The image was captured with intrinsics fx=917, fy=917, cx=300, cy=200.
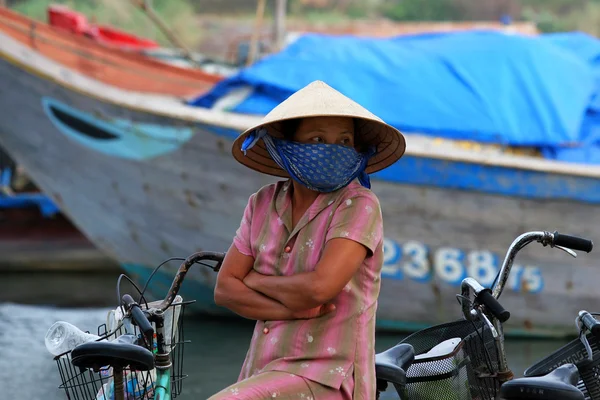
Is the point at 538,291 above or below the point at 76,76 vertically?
below

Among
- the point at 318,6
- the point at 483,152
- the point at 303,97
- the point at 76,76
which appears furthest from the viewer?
the point at 318,6

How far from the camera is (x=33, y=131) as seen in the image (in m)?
7.48

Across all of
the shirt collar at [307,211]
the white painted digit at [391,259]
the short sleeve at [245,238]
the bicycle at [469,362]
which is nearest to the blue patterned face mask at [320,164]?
the shirt collar at [307,211]

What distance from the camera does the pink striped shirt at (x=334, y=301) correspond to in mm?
2203

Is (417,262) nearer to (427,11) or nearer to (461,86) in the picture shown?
(461,86)

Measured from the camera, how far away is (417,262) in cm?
680

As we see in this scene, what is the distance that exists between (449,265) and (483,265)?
0.25m

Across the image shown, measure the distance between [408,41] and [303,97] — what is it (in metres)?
5.35

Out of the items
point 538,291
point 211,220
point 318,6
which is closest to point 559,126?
point 538,291

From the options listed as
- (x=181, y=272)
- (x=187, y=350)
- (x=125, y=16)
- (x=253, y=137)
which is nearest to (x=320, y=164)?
(x=253, y=137)

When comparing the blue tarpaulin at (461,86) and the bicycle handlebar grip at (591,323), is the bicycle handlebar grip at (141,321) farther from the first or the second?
the blue tarpaulin at (461,86)

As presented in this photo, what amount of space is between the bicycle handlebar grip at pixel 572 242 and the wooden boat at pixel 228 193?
3.72 meters

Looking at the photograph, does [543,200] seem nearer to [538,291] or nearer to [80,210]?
[538,291]

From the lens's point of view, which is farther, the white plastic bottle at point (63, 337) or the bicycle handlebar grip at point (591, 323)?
the white plastic bottle at point (63, 337)
